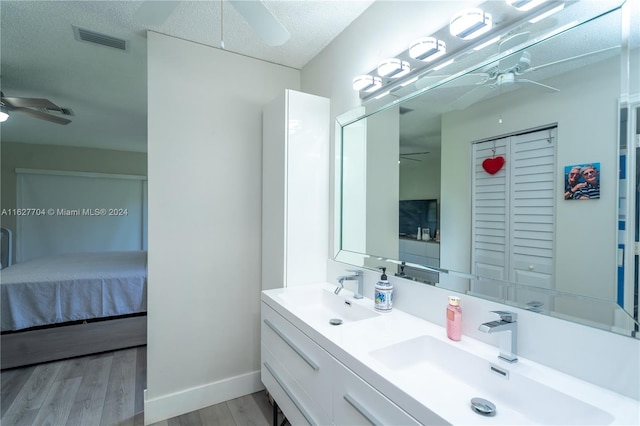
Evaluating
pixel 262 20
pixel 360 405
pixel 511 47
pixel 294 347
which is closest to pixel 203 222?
pixel 294 347

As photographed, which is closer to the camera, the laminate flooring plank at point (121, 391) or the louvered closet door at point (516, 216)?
the louvered closet door at point (516, 216)

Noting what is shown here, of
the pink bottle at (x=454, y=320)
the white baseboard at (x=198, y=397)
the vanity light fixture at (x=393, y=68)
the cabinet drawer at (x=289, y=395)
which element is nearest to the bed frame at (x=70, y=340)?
the white baseboard at (x=198, y=397)

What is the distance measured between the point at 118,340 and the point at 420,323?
2.96 m

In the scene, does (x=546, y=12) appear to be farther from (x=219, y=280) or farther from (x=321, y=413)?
(x=219, y=280)

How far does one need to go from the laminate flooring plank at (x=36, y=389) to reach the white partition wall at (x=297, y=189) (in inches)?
72.7

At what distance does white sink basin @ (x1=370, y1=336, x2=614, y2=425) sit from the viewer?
2.57 feet

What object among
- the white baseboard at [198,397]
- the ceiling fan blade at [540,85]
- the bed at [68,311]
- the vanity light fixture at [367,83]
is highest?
the vanity light fixture at [367,83]

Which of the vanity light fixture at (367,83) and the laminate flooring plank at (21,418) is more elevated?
the vanity light fixture at (367,83)

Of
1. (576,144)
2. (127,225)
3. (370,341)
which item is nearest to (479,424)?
(370,341)

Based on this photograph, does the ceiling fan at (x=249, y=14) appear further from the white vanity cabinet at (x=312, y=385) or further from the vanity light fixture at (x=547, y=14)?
the white vanity cabinet at (x=312, y=385)

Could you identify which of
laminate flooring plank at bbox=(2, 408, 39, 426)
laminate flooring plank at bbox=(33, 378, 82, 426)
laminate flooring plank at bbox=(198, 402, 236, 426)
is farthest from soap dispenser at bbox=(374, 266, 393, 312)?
laminate flooring plank at bbox=(2, 408, 39, 426)

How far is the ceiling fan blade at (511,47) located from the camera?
1039 mm

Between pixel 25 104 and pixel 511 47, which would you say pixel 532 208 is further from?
pixel 25 104

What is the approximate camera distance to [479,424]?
713mm
